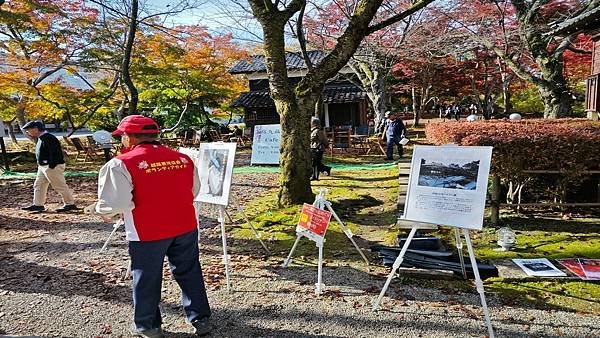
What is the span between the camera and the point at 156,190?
9.74 feet

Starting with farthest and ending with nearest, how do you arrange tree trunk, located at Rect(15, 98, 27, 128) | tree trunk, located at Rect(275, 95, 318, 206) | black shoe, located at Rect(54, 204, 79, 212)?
tree trunk, located at Rect(15, 98, 27, 128)
black shoe, located at Rect(54, 204, 79, 212)
tree trunk, located at Rect(275, 95, 318, 206)

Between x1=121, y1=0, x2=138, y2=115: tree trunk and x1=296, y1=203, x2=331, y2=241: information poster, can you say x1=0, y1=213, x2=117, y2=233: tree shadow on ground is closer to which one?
x1=296, y1=203, x2=331, y2=241: information poster

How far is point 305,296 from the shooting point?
394 cm

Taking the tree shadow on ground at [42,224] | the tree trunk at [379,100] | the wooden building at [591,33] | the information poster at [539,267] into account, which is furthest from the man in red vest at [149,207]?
the tree trunk at [379,100]

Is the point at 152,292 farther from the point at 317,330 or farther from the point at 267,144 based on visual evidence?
the point at 267,144

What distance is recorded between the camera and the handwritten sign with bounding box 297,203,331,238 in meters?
4.06

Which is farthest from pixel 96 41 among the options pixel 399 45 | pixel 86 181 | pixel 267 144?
pixel 399 45

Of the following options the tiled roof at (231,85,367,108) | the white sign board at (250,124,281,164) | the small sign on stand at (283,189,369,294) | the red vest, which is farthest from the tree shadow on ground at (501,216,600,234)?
the tiled roof at (231,85,367,108)

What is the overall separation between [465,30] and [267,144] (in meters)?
7.56

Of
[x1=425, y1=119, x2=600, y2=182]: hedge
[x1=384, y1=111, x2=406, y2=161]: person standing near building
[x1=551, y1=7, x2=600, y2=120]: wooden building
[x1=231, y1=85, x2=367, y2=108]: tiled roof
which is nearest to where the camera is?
[x1=425, y1=119, x2=600, y2=182]: hedge

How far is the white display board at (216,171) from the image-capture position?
441 centimetres

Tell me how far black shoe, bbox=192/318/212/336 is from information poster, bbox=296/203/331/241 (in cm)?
129

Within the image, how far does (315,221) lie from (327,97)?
1829cm

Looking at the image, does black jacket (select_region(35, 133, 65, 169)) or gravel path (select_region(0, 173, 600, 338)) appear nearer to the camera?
gravel path (select_region(0, 173, 600, 338))
